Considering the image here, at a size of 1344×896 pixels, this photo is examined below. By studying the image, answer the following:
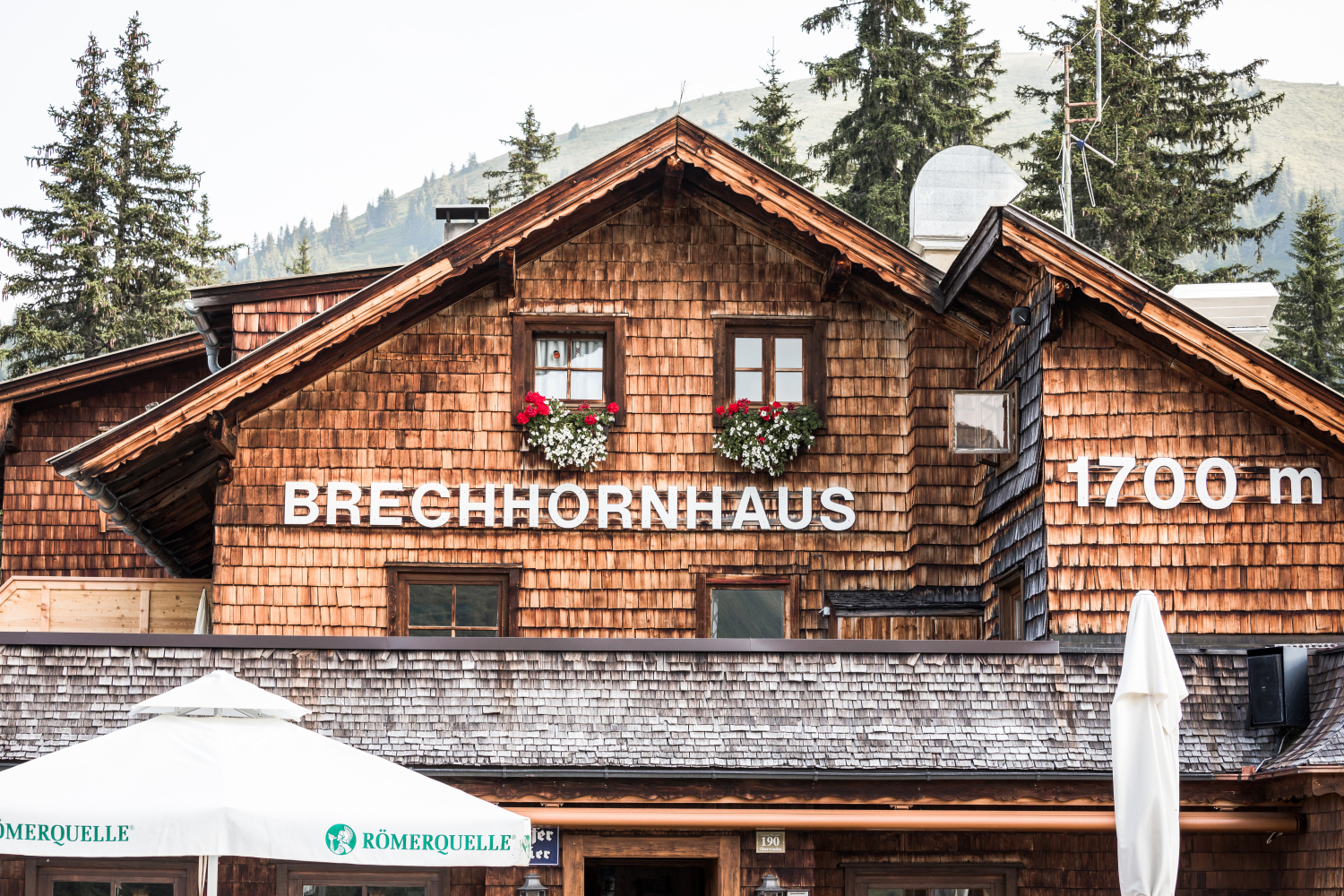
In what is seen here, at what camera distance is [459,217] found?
56.1 ft

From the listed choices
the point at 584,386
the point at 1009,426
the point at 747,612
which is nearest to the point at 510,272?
the point at 584,386

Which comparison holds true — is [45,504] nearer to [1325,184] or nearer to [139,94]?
[139,94]

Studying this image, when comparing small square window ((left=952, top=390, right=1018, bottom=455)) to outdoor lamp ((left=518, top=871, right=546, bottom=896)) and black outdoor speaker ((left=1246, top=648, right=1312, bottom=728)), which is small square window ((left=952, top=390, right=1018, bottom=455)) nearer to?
black outdoor speaker ((left=1246, top=648, right=1312, bottom=728))

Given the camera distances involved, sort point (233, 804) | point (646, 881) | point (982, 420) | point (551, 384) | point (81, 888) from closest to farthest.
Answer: point (233, 804) < point (81, 888) < point (646, 881) < point (982, 420) < point (551, 384)

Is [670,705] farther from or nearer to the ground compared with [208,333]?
nearer to the ground

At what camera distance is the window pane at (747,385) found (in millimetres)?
14625

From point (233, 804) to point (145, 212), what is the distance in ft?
94.4

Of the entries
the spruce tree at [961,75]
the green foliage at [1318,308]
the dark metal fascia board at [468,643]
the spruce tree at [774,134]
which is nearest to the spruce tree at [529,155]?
the spruce tree at [774,134]

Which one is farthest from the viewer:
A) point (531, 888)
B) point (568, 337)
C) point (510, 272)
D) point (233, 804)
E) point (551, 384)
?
point (568, 337)

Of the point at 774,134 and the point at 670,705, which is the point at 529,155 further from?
the point at 670,705

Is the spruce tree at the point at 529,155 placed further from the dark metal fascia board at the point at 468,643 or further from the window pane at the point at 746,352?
the dark metal fascia board at the point at 468,643

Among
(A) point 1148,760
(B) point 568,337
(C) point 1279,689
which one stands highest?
(B) point 568,337

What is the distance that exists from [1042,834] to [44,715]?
7.28 meters

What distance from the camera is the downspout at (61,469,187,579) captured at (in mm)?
12945
